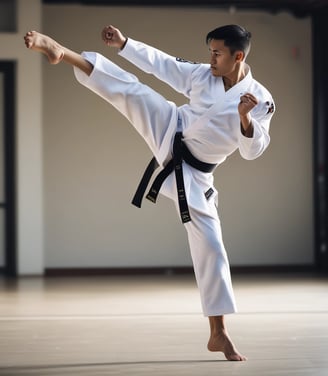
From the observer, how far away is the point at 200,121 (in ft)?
12.6

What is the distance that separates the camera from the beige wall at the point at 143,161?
768cm

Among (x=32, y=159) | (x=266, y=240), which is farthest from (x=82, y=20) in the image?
(x=266, y=240)

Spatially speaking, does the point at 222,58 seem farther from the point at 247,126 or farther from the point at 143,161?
the point at 143,161

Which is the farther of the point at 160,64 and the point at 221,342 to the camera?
the point at 160,64

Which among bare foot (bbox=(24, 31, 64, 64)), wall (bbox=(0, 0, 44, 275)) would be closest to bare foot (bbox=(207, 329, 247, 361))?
bare foot (bbox=(24, 31, 64, 64))

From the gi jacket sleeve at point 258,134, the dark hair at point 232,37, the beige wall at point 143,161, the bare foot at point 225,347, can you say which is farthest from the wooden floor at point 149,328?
the dark hair at point 232,37

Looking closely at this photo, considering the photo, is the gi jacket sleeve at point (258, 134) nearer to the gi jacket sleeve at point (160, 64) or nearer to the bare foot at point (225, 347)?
the gi jacket sleeve at point (160, 64)

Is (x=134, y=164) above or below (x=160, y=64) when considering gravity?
below

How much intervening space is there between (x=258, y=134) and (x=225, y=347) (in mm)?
907

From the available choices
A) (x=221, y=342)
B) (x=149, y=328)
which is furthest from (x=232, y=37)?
(x=149, y=328)

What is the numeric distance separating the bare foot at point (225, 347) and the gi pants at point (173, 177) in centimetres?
11

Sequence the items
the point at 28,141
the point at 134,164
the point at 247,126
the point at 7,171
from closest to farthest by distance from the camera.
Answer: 1. the point at 247,126
2. the point at 28,141
3. the point at 7,171
4. the point at 134,164

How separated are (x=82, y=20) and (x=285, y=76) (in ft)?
5.92

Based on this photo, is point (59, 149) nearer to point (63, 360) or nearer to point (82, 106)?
point (82, 106)
